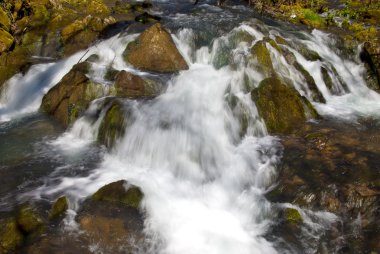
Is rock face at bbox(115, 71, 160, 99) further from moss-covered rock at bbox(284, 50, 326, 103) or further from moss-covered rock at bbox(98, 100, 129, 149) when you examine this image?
moss-covered rock at bbox(284, 50, 326, 103)

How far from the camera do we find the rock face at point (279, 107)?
37.8 feet

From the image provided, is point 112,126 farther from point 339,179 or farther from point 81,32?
point 81,32

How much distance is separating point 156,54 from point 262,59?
3997 mm

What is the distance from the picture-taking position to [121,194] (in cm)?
855

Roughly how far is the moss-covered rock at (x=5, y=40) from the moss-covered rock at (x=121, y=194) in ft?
36.7

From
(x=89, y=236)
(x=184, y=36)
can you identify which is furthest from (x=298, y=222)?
(x=184, y=36)

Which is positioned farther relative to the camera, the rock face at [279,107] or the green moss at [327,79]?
the green moss at [327,79]

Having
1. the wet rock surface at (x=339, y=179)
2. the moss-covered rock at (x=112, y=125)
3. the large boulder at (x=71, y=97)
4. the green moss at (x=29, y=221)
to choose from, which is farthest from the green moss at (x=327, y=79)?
the green moss at (x=29, y=221)

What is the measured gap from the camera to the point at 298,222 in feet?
26.3

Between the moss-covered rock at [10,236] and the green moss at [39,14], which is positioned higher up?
the green moss at [39,14]

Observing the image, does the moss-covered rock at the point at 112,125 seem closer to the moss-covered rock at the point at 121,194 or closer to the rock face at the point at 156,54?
the moss-covered rock at the point at 121,194

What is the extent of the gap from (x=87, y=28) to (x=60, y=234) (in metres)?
12.5

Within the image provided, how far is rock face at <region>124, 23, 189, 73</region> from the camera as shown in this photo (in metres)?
14.6

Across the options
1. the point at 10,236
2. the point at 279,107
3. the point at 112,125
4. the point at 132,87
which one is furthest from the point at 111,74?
the point at 10,236
